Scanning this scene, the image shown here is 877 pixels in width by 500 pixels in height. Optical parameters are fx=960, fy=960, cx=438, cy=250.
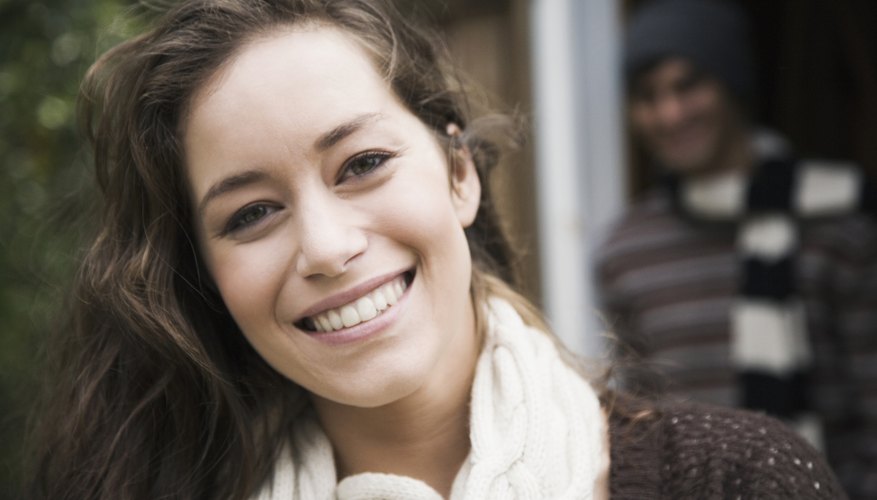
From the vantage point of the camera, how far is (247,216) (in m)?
1.42

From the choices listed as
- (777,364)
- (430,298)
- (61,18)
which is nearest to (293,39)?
(430,298)

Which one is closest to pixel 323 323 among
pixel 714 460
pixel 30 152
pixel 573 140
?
pixel 714 460

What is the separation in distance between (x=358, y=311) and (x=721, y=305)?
5.88 feet

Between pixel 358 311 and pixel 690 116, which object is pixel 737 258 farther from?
pixel 358 311

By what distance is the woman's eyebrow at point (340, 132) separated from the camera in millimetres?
1365

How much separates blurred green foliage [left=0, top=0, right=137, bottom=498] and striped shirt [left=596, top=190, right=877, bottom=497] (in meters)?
1.46

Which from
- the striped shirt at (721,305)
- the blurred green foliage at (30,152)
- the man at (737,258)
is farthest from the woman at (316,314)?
the man at (737,258)

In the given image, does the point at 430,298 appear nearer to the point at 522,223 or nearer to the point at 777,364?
the point at 777,364

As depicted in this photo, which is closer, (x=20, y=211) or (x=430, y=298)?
(x=430, y=298)

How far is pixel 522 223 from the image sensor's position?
3529 millimetres

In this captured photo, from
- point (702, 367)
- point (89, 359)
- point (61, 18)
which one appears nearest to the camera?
point (89, 359)

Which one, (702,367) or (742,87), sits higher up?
(742,87)

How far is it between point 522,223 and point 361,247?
2.19 metres

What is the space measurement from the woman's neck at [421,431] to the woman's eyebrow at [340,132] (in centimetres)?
41
